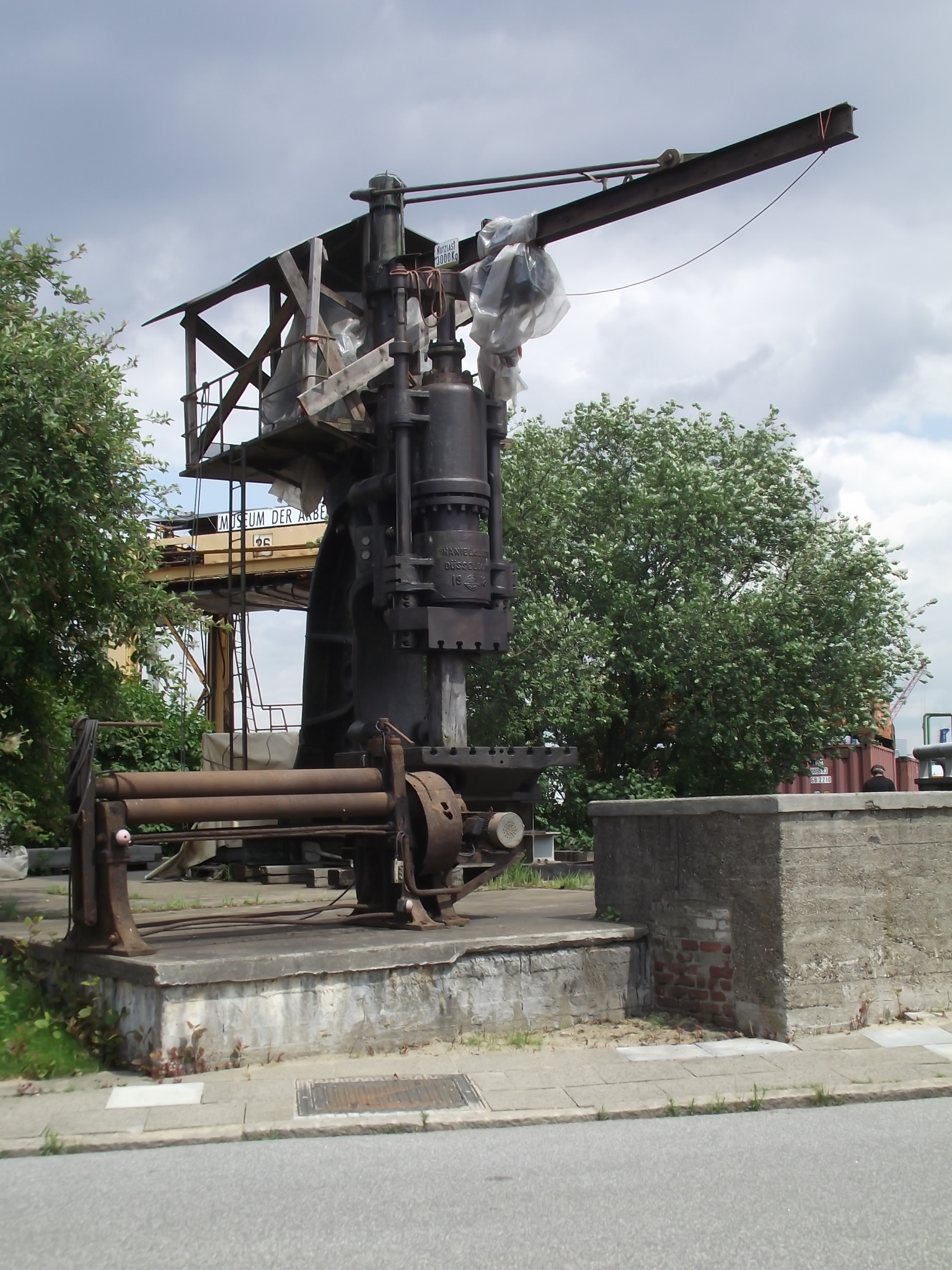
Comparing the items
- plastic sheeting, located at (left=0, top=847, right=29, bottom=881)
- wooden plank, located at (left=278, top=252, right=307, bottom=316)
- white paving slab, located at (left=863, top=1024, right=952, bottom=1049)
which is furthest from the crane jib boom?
plastic sheeting, located at (left=0, top=847, right=29, bottom=881)

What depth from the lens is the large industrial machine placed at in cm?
865

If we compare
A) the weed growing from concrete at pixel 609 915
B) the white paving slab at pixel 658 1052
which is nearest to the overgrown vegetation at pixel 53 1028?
the white paving slab at pixel 658 1052

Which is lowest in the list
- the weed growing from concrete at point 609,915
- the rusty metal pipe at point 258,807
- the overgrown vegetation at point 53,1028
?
the overgrown vegetation at point 53,1028

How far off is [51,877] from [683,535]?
36.9 feet

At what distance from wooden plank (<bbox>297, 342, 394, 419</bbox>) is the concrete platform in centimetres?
526

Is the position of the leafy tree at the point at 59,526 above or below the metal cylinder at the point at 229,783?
above

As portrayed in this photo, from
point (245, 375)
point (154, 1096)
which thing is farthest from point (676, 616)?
point (154, 1096)

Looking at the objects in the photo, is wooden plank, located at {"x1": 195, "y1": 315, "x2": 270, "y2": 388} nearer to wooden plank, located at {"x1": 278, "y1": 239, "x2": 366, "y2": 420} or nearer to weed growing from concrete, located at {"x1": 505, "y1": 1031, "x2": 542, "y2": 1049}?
wooden plank, located at {"x1": 278, "y1": 239, "x2": 366, "y2": 420}

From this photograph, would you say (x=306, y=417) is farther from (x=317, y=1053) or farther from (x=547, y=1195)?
(x=547, y=1195)

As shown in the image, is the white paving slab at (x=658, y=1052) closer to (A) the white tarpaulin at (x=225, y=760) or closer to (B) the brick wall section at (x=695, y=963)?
(B) the brick wall section at (x=695, y=963)

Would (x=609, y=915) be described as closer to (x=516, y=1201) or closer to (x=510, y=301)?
(x=516, y=1201)

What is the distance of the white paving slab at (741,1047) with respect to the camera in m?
7.74

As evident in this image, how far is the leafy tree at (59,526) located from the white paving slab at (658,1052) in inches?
215

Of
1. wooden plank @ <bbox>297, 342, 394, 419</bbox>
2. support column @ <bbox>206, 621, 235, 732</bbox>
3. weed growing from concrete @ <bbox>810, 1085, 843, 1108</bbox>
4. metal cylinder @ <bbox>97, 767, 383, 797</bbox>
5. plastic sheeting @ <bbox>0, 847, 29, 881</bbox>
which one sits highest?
wooden plank @ <bbox>297, 342, 394, 419</bbox>
